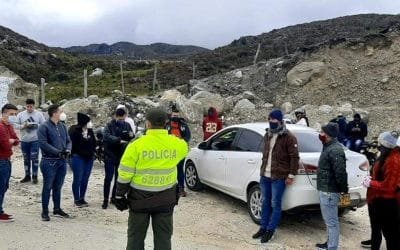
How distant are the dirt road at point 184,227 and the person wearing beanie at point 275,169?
1.09ft

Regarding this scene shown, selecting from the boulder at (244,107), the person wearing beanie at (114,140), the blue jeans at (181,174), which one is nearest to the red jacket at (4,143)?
the person wearing beanie at (114,140)

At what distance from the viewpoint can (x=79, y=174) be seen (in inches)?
340

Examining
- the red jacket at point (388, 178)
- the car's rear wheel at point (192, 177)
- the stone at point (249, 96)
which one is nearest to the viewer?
the red jacket at point (388, 178)

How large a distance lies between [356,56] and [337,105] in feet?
9.76

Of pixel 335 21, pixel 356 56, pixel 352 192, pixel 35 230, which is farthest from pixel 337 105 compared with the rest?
pixel 335 21

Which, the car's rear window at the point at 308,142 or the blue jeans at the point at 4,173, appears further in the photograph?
the car's rear window at the point at 308,142

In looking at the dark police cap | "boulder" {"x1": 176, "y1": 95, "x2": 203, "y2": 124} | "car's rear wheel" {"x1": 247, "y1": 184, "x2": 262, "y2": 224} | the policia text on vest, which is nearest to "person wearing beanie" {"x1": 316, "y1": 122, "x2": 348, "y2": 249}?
"car's rear wheel" {"x1": 247, "y1": 184, "x2": 262, "y2": 224}

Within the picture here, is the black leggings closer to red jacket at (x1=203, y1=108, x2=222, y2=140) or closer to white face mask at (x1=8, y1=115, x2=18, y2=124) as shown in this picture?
red jacket at (x1=203, y1=108, x2=222, y2=140)

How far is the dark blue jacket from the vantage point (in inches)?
292

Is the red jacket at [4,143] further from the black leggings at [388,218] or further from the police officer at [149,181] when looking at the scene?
the black leggings at [388,218]

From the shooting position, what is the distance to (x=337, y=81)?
950 inches

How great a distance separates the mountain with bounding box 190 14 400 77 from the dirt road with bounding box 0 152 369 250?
29.4 metres

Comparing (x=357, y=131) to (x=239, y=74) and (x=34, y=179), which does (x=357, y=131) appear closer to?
(x=34, y=179)

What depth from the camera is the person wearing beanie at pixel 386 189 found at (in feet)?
20.4
